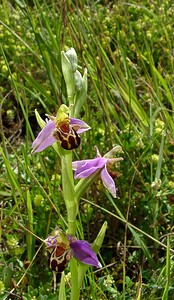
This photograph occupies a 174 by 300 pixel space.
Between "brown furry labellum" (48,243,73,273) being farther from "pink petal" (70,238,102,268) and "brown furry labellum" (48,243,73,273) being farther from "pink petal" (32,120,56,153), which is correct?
"pink petal" (32,120,56,153)

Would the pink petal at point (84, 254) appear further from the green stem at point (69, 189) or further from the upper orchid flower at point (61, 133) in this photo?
the upper orchid flower at point (61, 133)

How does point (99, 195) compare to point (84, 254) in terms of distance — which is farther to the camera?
point (99, 195)

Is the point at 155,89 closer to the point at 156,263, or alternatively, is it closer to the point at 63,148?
the point at 156,263

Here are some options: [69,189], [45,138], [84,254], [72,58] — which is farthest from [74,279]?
[72,58]

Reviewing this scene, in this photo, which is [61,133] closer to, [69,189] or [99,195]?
[69,189]

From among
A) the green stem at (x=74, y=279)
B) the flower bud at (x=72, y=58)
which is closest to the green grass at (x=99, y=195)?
the green stem at (x=74, y=279)

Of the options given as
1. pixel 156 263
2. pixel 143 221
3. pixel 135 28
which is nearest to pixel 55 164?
pixel 143 221
